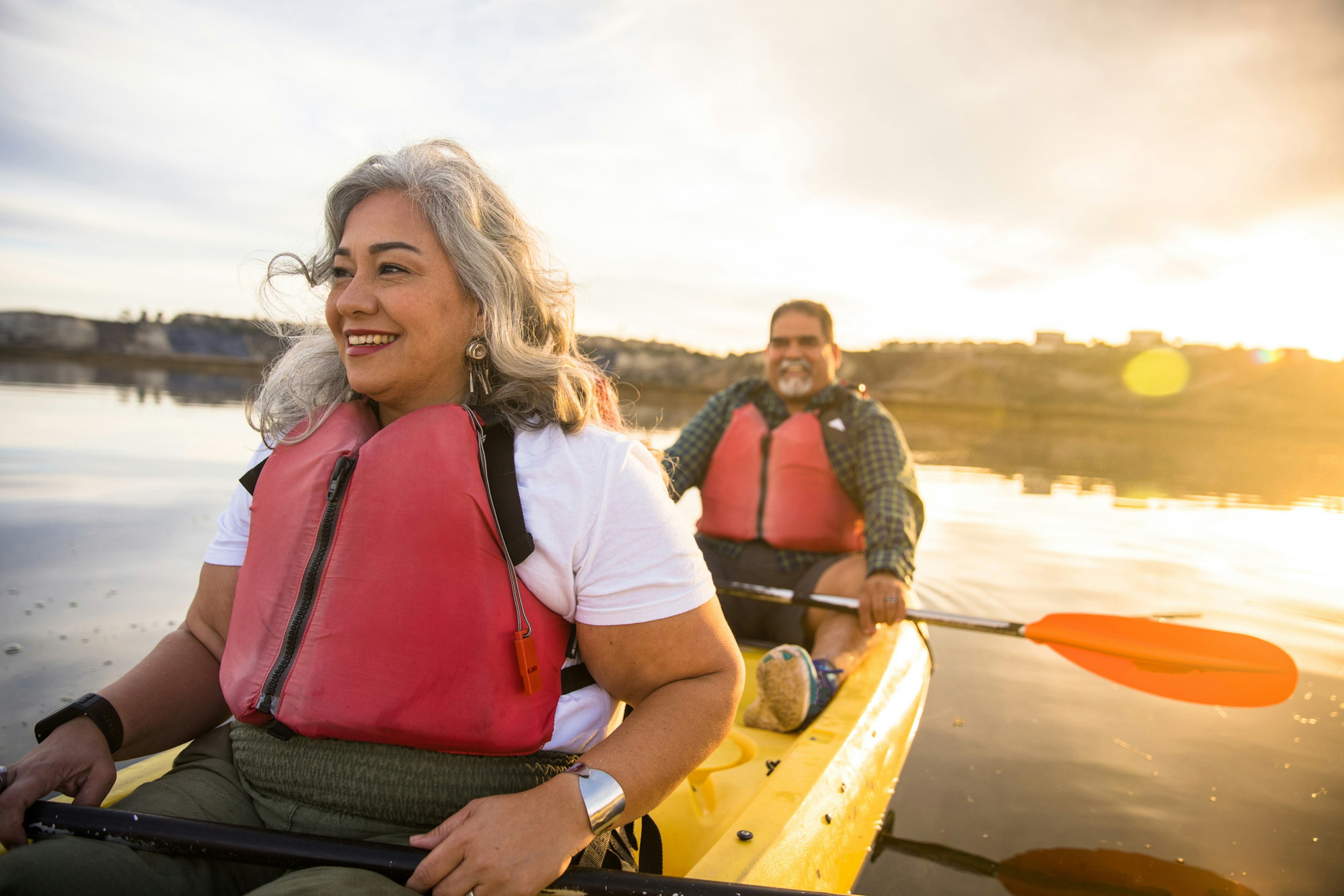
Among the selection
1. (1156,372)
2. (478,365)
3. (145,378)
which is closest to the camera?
(478,365)

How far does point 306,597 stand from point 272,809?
0.36 meters

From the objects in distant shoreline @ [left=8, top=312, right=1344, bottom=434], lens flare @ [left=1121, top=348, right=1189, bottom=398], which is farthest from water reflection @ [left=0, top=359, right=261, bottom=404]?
lens flare @ [left=1121, top=348, right=1189, bottom=398]

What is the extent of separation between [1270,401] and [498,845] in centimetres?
4268

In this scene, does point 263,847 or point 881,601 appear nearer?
point 263,847

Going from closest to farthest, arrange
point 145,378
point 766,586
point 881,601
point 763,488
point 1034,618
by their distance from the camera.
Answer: point 881,601
point 766,586
point 763,488
point 1034,618
point 145,378

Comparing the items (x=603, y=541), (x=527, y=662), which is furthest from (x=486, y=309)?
(x=527, y=662)

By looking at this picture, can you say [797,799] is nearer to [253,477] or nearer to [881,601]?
[881,601]

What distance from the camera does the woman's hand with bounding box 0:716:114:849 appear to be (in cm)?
127

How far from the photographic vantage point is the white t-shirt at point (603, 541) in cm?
126

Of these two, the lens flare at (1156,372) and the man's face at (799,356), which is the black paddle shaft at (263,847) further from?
the lens flare at (1156,372)

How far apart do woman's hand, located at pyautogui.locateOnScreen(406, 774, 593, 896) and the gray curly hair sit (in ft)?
1.98

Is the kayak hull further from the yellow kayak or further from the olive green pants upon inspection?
the olive green pants

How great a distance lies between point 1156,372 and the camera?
139ft

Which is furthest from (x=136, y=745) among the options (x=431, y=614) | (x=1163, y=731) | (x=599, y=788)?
(x=1163, y=731)
